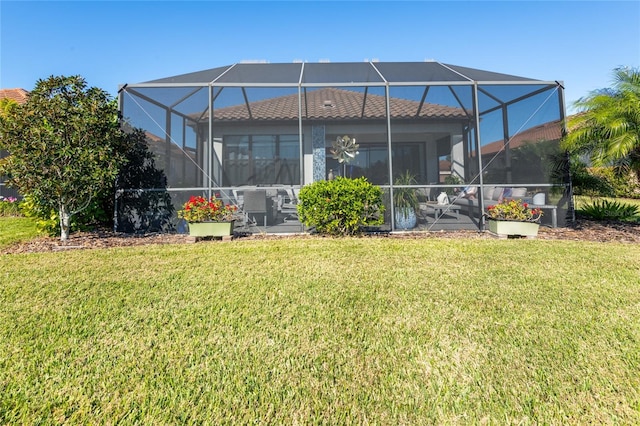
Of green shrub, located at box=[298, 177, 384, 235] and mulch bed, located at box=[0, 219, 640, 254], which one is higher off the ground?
green shrub, located at box=[298, 177, 384, 235]

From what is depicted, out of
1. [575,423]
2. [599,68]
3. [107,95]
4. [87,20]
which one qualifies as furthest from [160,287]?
[599,68]

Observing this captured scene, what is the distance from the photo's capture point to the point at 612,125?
6.73 meters

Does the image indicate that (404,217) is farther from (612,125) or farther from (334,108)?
(334,108)

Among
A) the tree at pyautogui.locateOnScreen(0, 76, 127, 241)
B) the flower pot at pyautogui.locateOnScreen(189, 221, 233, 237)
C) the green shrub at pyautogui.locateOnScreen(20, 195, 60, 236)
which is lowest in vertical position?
the flower pot at pyautogui.locateOnScreen(189, 221, 233, 237)

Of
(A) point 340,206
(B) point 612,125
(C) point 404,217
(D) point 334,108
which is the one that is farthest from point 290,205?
(B) point 612,125

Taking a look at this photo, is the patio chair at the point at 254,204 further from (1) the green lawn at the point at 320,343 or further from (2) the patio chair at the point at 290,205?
(1) the green lawn at the point at 320,343

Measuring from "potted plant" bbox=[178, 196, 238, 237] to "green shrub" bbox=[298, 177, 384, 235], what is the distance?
1.63 m

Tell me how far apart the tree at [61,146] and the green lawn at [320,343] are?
2.18m

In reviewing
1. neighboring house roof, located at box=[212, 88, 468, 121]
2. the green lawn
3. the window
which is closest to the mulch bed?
the green lawn

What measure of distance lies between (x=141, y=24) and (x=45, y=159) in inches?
196

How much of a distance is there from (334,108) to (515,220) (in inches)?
253

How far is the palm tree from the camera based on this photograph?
6.68 metres

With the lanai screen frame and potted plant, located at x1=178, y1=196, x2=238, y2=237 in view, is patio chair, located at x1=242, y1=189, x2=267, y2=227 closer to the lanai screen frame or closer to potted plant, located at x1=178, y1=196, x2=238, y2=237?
the lanai screen frame

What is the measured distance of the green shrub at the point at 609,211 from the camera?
850 centimetres
